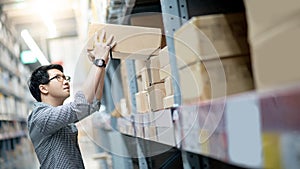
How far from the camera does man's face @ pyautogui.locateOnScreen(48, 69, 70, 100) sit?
9.04ft

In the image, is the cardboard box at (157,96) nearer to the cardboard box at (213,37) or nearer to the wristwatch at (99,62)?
the wristwatch at (99,62)

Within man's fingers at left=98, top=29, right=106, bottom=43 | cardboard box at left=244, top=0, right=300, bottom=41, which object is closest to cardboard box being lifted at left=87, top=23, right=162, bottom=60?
man's fingers at left=98, top=29, right=106, bottom=43

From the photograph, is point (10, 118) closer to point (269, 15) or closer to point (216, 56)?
point (216, 56)

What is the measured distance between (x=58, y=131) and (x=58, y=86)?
296mm

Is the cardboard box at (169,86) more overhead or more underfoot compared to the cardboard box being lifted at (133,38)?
more underfoot

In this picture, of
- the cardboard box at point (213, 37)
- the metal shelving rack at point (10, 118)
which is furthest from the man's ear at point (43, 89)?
the metal shelving rack at point (10, 118)

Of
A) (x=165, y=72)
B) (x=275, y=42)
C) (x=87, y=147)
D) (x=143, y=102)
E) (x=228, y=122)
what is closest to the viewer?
(x=275, y=42)

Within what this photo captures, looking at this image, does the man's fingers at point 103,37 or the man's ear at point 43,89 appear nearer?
the man's fingers at point 103,37

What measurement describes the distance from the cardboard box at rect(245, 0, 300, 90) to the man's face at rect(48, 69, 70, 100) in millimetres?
1943

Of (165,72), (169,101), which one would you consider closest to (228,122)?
(169,101)

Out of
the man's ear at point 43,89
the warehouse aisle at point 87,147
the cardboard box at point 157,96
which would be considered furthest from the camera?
the warehouse aisle at point 87,147

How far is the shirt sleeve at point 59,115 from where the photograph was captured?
245cm

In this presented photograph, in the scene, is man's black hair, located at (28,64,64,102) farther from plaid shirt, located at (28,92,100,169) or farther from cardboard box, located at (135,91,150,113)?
cardboard box, located at (135,91,150,113)

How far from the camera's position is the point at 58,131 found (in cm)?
264
